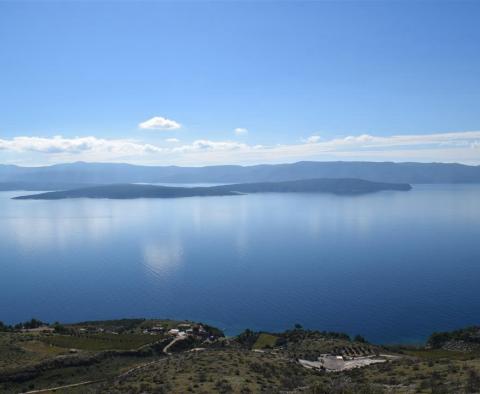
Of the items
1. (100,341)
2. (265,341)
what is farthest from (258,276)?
(100,341)

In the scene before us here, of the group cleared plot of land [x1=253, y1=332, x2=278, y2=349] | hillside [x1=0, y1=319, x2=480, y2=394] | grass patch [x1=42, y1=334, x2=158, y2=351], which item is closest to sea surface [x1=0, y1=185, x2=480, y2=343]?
cleared plot of land [x1=253, y1=332, x2=278, y2=349]

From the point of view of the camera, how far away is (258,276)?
300ft

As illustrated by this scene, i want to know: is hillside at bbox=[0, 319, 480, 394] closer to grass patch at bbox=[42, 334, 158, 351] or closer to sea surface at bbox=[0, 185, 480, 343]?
grass patch at bbox=[42, 334, 158, 351]

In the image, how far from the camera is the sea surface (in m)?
67.9

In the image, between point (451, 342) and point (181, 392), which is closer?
point (181, 392)

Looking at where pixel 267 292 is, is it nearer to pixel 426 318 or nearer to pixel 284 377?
pixel 426 318

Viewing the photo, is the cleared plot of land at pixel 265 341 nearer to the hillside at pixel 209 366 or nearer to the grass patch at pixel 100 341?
the hillside at pixel 209 366

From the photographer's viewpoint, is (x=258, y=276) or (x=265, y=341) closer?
(x=265, y=341)

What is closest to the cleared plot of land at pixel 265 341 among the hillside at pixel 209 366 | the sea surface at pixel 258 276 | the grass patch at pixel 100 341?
the hillside at pixel 209 366

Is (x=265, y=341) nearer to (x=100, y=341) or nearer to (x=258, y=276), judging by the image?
(x=100, y=341)

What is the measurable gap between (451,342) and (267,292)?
119 feet

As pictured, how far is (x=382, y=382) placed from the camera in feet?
71.9

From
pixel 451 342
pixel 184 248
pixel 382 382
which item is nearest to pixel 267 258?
pixel 184 248

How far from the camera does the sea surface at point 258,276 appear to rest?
67.9 metres
